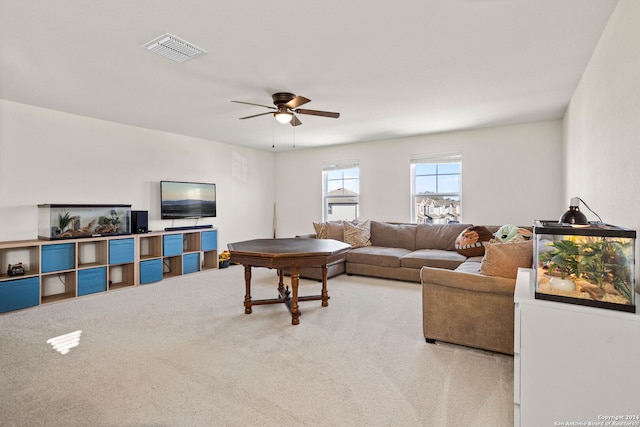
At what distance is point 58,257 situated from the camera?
389 centimetres

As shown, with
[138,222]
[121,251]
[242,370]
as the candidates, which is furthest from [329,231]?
[242,370]

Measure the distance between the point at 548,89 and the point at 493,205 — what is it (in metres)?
2.12

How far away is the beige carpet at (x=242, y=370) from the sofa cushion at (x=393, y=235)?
1.91 meters

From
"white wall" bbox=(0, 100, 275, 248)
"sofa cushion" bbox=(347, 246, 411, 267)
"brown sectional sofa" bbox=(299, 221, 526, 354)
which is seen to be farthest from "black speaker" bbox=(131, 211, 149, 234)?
"brown sectional sofa" bbox=(299, 221, 526, 354)

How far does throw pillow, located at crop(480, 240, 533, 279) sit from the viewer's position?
2381mm

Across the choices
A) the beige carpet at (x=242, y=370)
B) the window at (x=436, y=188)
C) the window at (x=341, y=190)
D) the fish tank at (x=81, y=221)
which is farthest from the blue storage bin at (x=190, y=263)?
the window at (x=436, y=188)

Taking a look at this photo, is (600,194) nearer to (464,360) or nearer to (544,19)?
(544,19)

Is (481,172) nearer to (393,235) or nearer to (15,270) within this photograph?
(393,235)

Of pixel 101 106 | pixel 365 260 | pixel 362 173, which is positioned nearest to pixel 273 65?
pixel 101 106

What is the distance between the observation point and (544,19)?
7.02 ft

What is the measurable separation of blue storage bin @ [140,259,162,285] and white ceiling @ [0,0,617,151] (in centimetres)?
211

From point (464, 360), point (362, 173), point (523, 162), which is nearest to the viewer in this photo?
point (464, 360)

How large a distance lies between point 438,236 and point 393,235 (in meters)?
0.74

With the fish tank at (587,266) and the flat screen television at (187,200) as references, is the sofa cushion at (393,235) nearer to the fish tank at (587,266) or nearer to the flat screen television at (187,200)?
the flat screen television at (187,200)
